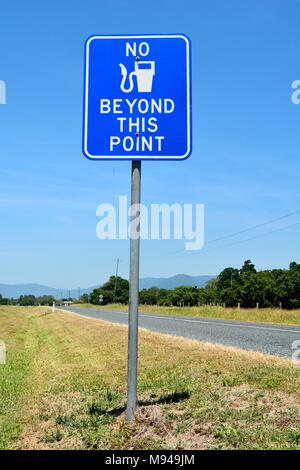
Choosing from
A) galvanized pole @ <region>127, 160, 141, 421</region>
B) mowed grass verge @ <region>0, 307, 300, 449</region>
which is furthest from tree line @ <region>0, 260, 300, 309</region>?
galvanized pole @ <region>127, 160, 141, 421</region>

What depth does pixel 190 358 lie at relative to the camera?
10.4m

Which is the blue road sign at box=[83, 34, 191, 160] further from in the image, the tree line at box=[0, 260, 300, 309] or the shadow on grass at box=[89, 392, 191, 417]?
the tree line at box=[0, 260, 300, 309]

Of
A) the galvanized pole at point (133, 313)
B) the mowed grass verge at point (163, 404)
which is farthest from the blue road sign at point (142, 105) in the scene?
the mowed grass verge at point (163, 404)

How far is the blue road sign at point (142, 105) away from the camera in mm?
5910

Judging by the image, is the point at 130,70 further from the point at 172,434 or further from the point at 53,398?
the point at 53,398

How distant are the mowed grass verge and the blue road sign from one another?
291 cm

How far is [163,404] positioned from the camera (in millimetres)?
6453

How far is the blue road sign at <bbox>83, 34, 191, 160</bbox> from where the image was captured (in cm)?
591

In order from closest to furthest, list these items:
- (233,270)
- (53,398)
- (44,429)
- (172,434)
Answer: (172,434)
(44,429)
(53,398)
(233,270)

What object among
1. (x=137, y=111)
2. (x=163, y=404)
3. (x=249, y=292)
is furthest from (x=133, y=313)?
(x=249, y=292)

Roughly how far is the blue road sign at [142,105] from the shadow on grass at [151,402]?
301cm

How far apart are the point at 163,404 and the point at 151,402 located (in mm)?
231

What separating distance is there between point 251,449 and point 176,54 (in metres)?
4.25

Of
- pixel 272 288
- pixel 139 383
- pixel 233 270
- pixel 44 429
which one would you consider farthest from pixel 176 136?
pixel 233 270
